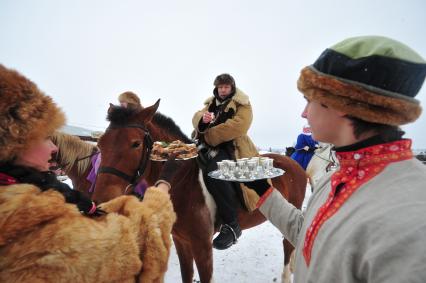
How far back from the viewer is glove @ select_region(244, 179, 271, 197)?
1.63 meters

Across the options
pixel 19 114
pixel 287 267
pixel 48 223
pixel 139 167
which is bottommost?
pixel 287 267

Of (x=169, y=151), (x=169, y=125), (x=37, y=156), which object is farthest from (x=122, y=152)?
(x=37, y=156)

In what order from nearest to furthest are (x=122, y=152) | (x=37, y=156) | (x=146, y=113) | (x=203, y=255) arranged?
1. (x=37, y=156)
2. (x=122, y=152)
3. (x=146, y=113)
4. (x=203, y=255)

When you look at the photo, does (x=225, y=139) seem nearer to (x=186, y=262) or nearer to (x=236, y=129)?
(x=236, y=129)

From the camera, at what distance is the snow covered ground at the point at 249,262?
404 cm

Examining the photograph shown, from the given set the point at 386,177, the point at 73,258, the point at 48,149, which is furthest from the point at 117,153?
the point at 386,177

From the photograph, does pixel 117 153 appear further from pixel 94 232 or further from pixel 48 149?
pixel 94 232

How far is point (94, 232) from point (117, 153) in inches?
56.2

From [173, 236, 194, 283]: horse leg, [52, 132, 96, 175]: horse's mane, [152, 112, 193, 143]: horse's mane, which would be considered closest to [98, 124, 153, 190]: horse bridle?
[152, 112, 193, 143]: horse's mane

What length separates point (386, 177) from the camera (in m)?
0.83

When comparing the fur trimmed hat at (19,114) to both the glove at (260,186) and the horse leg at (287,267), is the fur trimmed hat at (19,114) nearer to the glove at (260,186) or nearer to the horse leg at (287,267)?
the glove at (260,186)

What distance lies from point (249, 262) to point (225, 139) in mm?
2923

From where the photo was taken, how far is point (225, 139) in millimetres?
3051

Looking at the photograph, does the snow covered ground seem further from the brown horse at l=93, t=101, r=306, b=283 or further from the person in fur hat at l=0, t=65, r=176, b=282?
the person in fur hat at l=0, t=65, r=176, b=282
